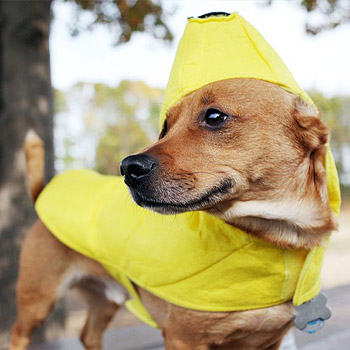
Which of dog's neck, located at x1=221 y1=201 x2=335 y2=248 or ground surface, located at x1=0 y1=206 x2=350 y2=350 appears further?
ground surface, located at x1=0 y1=206 x2=350 y2=350

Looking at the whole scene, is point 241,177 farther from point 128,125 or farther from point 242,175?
point 128,125

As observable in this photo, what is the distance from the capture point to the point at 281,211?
158 centimetres

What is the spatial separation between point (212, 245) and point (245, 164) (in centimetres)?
35

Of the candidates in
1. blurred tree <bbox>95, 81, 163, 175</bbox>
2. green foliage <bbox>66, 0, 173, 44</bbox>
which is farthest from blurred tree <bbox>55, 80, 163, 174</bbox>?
green foliage <bbox>66, 0, 173, 44</bbox>

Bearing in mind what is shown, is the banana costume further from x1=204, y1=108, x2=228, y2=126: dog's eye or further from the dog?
x1=204, y1=108, x2=228, y2=126: dog's eye

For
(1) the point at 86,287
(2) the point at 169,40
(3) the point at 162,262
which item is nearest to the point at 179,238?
(3) the point at 162,262

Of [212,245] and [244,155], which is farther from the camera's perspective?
[212,245]

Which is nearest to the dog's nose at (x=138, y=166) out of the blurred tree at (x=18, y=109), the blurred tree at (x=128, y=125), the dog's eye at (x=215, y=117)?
the dog's eye at (x=215, y=117)

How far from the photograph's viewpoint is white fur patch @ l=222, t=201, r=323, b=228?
1.55 meters

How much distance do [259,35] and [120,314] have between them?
16.1 ft

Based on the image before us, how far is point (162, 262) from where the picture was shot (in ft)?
5.80

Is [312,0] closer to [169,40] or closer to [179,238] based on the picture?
[169,40]

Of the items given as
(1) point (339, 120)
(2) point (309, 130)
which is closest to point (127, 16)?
(2) point (309, 130)

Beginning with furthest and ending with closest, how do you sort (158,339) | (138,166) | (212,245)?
(158,339)
(212,245)
(138,166)
